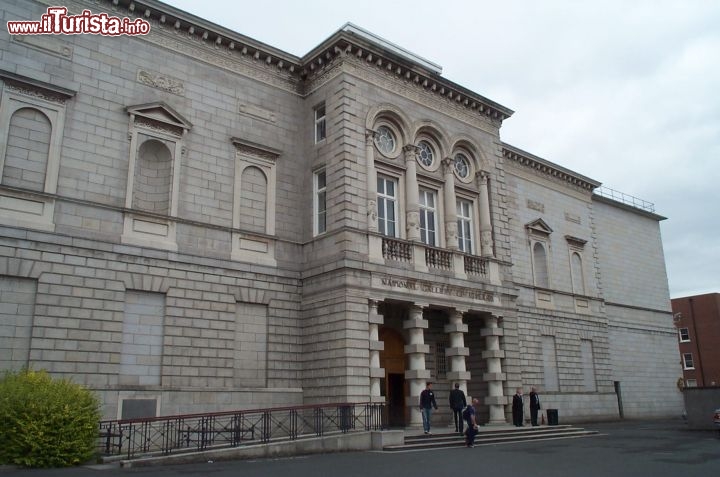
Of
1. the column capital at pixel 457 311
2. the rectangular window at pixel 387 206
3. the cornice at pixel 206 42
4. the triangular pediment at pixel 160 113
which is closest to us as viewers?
the triangular pediment at pixel 160 113

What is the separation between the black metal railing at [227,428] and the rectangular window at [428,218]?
25.3 feet

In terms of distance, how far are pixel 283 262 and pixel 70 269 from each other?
719 centimetres

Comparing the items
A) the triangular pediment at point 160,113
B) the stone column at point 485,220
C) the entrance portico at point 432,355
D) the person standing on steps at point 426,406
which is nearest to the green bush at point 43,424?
the triangular pediment at point 160,113

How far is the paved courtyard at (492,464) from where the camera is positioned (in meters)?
13.0

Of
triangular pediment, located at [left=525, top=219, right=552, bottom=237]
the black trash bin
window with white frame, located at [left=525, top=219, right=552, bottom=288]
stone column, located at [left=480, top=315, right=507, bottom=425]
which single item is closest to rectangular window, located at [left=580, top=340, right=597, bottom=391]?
window with white frame, located at [left=525, top=219, right=552, bottom=288]

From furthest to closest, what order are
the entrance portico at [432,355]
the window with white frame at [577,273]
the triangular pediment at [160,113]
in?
the window with white frame at [577,273] → the entrance portico at [432,355] → the triangular pediment at [160,113]

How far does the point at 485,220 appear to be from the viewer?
2672 cm

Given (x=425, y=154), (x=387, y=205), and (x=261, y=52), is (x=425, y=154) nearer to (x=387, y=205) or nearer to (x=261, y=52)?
(x=387, y=205)

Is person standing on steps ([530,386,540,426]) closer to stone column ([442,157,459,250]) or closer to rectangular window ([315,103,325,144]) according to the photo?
stone column ([442,157,459,250])

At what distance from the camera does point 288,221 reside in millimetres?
22938

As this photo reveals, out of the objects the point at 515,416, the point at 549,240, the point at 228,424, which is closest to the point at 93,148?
the point at 228,424

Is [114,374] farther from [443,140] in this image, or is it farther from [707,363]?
[707,363]

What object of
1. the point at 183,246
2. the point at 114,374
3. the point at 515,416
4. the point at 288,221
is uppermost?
the point at 288,221

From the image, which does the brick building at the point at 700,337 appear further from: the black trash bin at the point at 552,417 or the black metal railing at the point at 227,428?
the black metal railing at the point at 227,428
